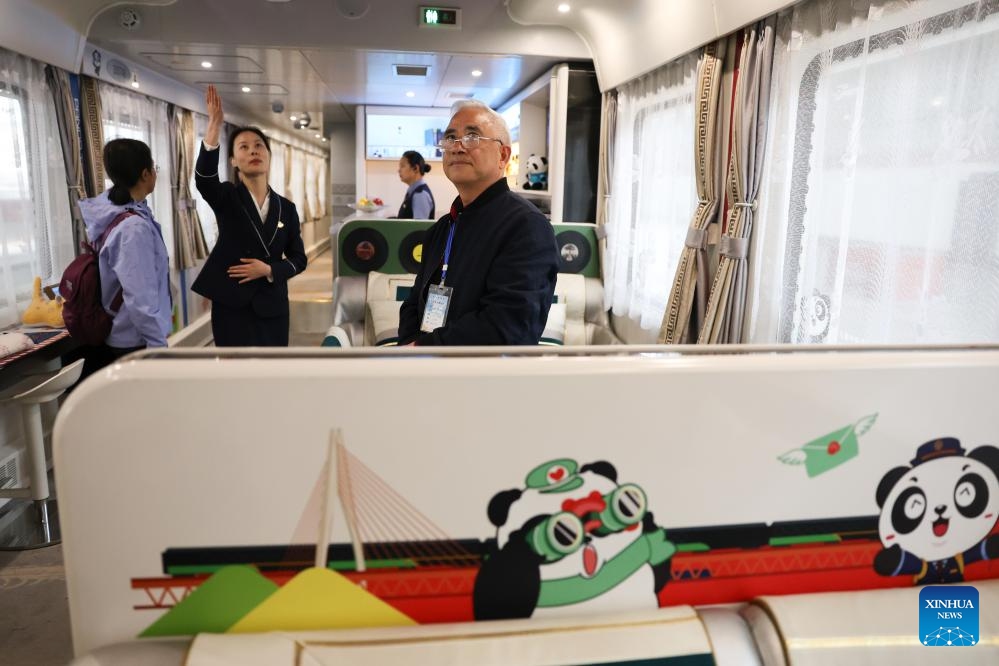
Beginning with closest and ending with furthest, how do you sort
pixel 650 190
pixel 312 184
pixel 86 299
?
pixel 86 299 → pixel 650 190 → pixel 312 184

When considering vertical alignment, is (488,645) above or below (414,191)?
below

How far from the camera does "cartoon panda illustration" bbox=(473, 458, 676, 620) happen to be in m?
0.95

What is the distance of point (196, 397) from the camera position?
86 centimetres

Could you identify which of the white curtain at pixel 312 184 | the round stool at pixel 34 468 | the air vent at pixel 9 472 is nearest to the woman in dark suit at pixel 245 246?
the round stool at pixel 34 468

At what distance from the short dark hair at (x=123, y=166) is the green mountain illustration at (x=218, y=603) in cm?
209

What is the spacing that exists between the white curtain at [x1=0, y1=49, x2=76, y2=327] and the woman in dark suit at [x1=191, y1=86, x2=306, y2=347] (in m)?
1.65

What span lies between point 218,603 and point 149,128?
20.7 feet

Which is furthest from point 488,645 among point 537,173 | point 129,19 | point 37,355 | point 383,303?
point 537,173

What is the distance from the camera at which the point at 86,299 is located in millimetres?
2609

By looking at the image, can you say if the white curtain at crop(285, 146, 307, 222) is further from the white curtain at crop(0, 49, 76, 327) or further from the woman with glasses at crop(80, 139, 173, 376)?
the woman with glasses at crop(80, 139, 173, 376)

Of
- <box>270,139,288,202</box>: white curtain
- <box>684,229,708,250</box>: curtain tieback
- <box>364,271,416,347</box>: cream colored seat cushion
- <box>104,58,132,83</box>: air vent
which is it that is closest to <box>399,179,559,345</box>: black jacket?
<box>684,229,708,250</box>: curtain tieback

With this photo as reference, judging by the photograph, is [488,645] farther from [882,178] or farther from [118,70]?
[118,70]

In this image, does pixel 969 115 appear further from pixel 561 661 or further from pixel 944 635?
pixel 561 661

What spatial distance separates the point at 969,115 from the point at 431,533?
67.1 inches
